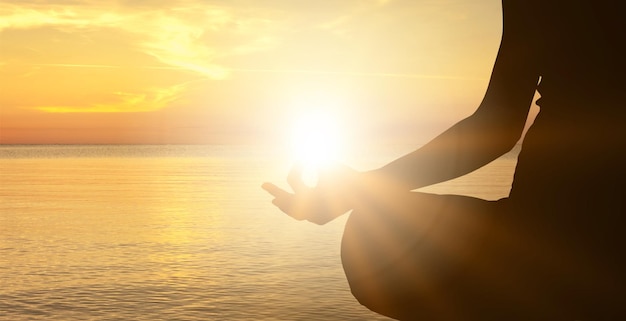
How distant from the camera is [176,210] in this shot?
3112cm

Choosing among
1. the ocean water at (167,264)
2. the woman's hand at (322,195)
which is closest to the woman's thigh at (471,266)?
the woman's hand at (322,195)

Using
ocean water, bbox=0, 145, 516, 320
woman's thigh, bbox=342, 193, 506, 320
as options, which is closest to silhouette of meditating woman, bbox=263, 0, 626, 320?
woman's thigh, bbox=342, 193, 506, 320

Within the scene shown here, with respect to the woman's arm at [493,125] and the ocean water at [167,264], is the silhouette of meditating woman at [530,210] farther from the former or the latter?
the ocean water at [167,264]

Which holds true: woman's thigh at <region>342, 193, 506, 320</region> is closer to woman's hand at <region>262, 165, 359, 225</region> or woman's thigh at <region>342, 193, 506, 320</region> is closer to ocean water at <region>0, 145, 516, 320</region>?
woman's hand at <region>262, 165, 359, 225</region>

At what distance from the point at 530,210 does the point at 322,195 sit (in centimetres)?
67

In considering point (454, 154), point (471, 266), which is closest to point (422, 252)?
point (471, 266)

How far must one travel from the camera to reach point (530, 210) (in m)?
2.43

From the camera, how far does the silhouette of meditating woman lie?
92.2 inches

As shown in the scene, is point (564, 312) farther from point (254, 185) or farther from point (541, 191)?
point (254, 185)

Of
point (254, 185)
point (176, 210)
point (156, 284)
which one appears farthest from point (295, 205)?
point (254, 185)

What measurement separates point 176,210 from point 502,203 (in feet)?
96.3

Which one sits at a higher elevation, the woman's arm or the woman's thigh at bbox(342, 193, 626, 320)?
the woman's arm

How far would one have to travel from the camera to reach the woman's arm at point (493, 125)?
102 inches

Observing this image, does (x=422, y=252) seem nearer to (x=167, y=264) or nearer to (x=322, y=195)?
(x=322, y=195)
